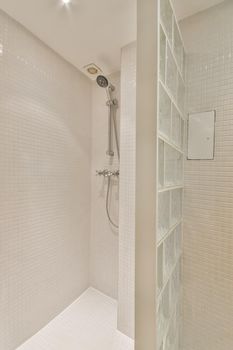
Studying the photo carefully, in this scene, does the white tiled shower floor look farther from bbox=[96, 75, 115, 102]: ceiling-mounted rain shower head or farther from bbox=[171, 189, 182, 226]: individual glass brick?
bbox=[96, 75, 115, 102]: ceiling-mounted rain shower head

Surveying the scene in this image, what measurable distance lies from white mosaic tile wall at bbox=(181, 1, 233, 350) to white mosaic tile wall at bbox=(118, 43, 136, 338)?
0.37m

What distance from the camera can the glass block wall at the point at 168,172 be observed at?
2.33ft

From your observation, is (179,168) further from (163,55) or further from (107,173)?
(107,173)

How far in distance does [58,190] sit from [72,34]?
3.70 ft

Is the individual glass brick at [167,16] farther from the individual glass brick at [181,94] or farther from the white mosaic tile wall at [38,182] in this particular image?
the white mosaic tile wall at [38,182]

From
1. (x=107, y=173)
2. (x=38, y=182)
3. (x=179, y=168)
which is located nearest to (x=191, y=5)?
(x=179, y=168)

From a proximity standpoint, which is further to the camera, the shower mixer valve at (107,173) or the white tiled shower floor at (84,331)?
the shower mixer valve at (107,173)

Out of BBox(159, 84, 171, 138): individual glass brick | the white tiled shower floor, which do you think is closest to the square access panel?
BBox(159, 84, 171, 138): individual glass brick

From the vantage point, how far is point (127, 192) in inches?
55.2

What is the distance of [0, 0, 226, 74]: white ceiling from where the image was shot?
3.55 ft

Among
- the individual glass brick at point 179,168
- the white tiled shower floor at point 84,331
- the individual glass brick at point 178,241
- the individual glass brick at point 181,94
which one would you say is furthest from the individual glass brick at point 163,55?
the white tiled shower floor at point 84,331

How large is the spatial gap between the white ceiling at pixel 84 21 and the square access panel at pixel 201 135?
0.61 meters

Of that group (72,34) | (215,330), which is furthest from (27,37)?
(215,330)

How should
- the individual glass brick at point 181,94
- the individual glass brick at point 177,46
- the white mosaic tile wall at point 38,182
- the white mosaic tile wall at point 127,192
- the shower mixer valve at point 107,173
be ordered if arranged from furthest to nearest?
1. the shower mixer valve at point 107,173
2. the white mosaic tile wall at point 127,192
3. the white mosaic tile wall at point 38,182
4. the individual glass brick at point 181,94
5. the individual glass brick at point 177,46
